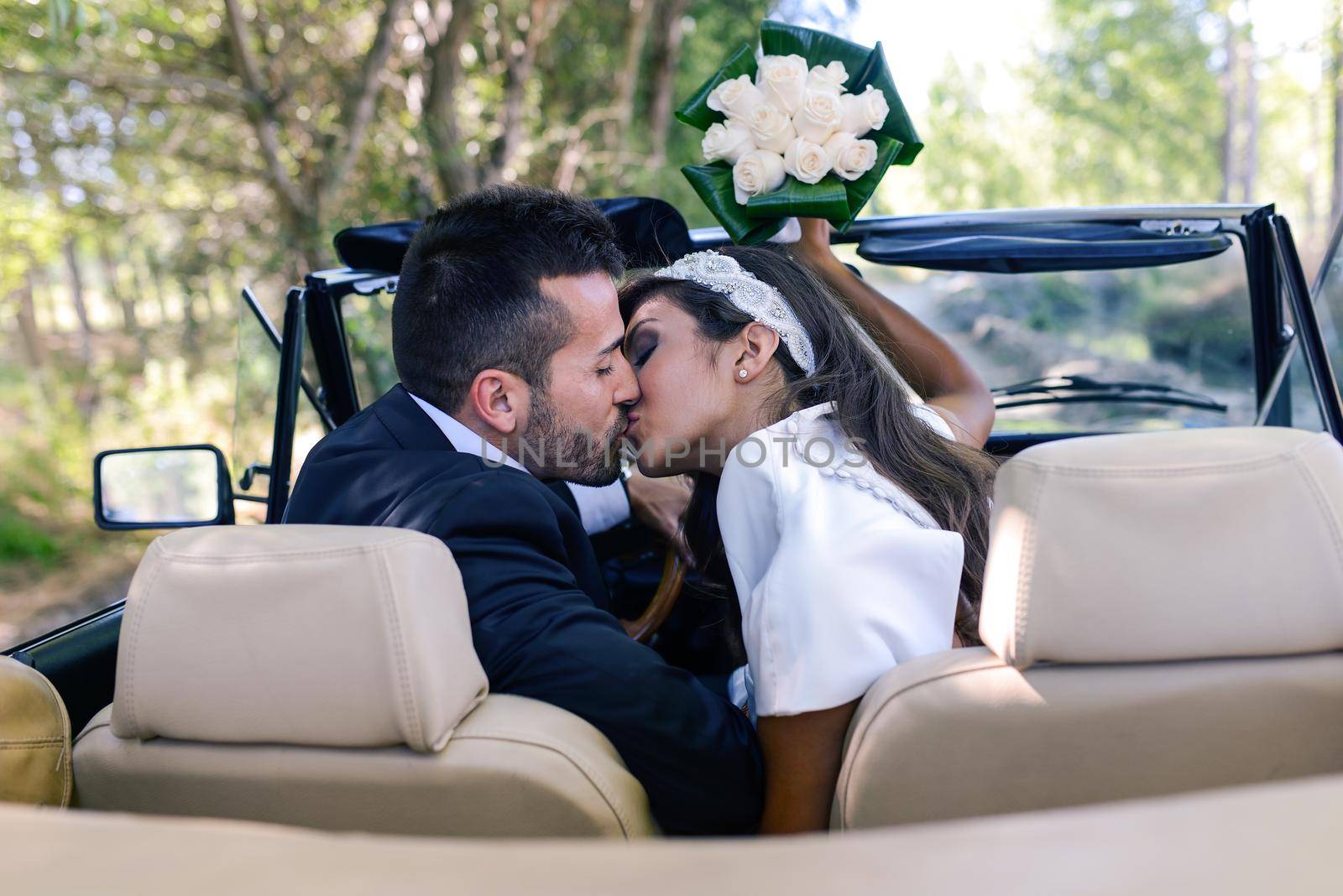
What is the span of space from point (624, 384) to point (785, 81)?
794 millimetres

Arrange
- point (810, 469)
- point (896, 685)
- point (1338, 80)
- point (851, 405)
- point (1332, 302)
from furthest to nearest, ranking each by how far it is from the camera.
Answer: point (1338, 80), point (1332, 302), point (851, 405), point (810, 469), point (896, 685)

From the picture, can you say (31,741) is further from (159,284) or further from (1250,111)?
(1250,111)

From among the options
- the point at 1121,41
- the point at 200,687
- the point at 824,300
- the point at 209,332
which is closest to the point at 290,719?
the point at 200,687

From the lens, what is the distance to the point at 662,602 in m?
2.84

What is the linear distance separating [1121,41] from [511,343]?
79.3ft

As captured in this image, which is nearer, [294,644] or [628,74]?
[294,644]

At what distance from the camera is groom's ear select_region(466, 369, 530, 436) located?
237 centimetres

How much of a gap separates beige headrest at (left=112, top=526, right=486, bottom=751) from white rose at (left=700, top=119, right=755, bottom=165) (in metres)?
1.56

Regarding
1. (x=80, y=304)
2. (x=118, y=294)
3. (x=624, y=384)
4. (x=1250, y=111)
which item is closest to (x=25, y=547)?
(x=118, y=294)

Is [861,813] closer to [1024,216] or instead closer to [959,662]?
[959,662]

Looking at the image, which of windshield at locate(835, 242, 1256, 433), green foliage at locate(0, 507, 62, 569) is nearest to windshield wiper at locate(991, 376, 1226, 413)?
windshield at locate(835, 242, 1256, 433)

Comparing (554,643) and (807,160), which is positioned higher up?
(807,160)

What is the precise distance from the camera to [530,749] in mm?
1295

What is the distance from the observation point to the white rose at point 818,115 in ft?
7.96
